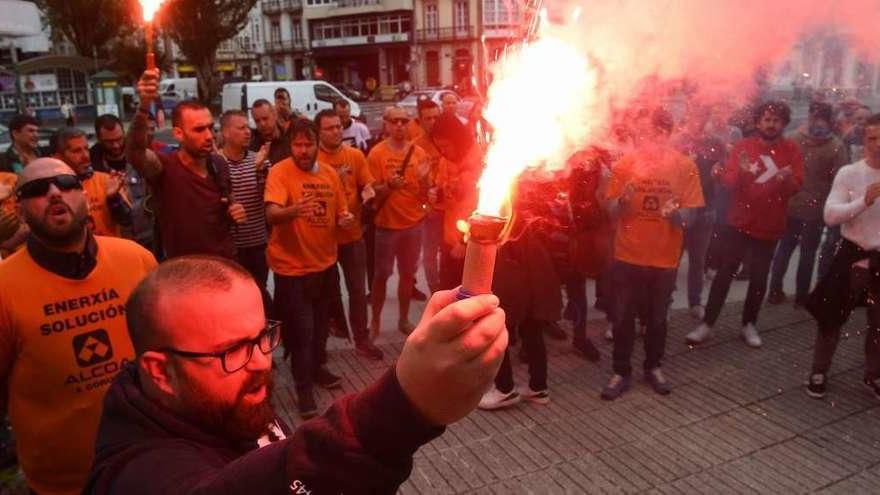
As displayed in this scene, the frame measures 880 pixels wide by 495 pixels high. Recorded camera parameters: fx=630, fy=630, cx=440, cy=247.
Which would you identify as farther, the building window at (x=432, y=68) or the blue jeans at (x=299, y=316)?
the building window at (x=432, y=68)

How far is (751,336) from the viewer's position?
5.98 meters

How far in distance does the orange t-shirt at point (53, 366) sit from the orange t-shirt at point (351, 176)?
10.0ft

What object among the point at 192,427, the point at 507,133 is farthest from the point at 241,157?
the point at 192,427

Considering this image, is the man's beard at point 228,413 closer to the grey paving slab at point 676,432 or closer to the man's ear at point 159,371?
the man's ear at point 159,371

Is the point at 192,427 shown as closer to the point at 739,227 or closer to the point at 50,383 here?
the point at 50,383

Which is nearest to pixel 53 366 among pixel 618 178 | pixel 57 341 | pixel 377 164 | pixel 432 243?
pixel 57 341

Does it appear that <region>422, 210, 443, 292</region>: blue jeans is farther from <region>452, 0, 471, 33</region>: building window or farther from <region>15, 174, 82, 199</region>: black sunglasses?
<region>452, 0, 471, 33</region>: building window

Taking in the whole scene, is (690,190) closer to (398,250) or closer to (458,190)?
(458,190)

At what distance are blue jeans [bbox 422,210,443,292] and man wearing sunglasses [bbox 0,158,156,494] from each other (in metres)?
4.35

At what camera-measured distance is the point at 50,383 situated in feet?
8.47

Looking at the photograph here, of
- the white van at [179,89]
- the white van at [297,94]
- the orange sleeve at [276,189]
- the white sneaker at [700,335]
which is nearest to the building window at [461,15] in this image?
the white van at [297,94]

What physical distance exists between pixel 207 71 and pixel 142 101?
38974mm

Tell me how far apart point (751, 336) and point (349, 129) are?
6.61 m

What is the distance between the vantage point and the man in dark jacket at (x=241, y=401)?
1.15 m
